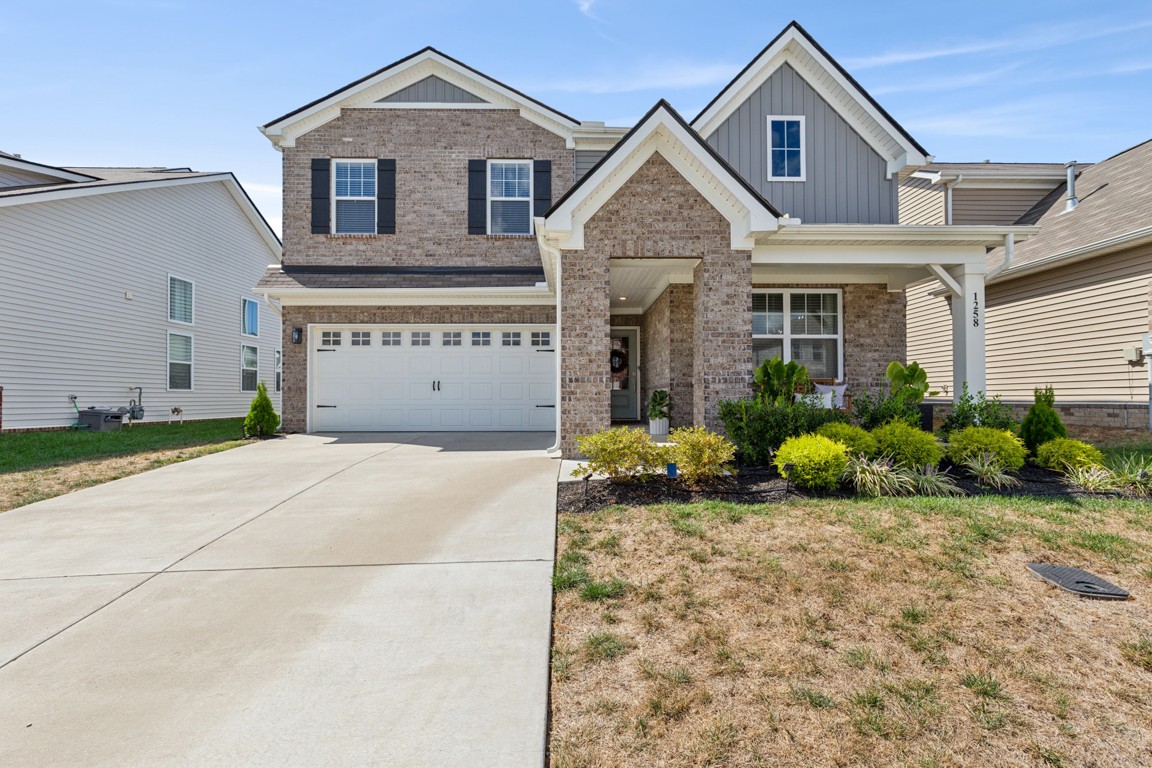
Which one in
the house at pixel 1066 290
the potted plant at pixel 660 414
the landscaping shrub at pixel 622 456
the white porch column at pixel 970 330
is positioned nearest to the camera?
the landscaping shrub at pixel 622 456

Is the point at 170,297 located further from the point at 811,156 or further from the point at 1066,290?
the point at 1066,290

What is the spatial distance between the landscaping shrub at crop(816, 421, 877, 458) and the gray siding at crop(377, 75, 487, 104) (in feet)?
36.6

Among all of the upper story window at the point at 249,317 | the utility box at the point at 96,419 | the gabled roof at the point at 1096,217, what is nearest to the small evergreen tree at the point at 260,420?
the utility box at the point at 96,419

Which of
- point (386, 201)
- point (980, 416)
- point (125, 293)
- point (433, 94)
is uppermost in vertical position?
point (433, 94)

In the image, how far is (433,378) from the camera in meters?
13.0

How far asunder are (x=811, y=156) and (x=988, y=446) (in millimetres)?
6902

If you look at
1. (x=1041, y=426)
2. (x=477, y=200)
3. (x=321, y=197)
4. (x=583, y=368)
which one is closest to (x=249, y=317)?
(x=321, y=197)

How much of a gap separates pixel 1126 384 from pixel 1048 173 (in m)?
7.37

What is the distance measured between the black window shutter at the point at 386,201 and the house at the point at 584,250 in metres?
Result: 0.03

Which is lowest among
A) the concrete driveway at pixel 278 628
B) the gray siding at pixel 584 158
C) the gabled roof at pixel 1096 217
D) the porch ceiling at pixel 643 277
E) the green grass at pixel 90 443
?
the concrete driveway at pixel 278 628

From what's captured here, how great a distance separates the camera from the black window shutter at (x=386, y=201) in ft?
44.7

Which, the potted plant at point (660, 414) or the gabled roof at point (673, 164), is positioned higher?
the gabled roof at point (673, 164)

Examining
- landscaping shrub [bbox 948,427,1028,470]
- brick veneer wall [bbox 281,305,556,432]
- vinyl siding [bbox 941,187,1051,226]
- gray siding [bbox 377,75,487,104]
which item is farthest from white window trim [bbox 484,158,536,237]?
vinyl siding [bbox 941,187,1051,226]

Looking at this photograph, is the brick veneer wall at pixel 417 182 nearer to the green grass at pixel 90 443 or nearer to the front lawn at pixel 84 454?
the green grass at pixel 90 443
